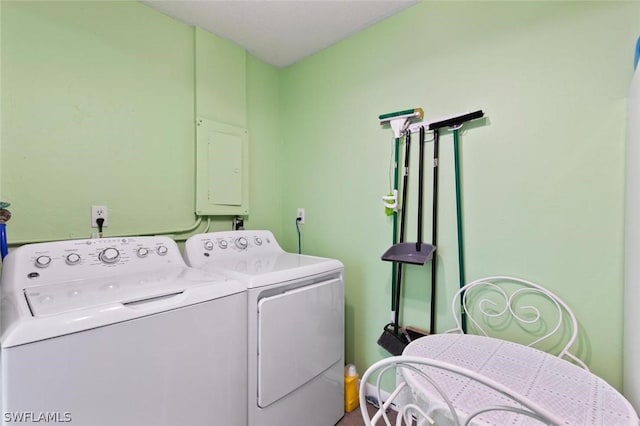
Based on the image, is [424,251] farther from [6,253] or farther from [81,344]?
[6,253]

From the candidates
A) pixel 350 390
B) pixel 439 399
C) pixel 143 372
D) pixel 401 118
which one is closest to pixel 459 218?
pixel 401 118

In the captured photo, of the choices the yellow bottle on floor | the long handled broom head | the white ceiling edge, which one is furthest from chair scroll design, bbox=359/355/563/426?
the white ceiling edge

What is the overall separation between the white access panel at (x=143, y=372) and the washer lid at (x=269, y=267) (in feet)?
0.33

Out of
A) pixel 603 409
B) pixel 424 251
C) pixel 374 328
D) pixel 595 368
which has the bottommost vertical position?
pixel 374 328

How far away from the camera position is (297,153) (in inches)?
90.5

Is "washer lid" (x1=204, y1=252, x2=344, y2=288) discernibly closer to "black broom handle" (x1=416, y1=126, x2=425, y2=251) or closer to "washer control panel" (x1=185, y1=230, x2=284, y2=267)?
"washer control panel" (x1=185, y1=230, x2=284, y2=267)

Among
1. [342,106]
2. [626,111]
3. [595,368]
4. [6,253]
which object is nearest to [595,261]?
[595,368]

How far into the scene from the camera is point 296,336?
4.49 ft

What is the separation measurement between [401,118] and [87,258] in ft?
5.53

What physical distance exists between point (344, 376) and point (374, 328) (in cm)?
33

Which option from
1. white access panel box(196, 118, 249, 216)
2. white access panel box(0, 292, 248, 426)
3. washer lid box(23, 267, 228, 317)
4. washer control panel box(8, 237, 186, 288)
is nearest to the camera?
white access panel box(0, 292, 248, 426)

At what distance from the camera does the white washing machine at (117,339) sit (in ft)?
2.49

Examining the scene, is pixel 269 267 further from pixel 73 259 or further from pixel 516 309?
pixel 516 309

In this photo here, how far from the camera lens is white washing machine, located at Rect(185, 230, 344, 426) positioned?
4.06ft
